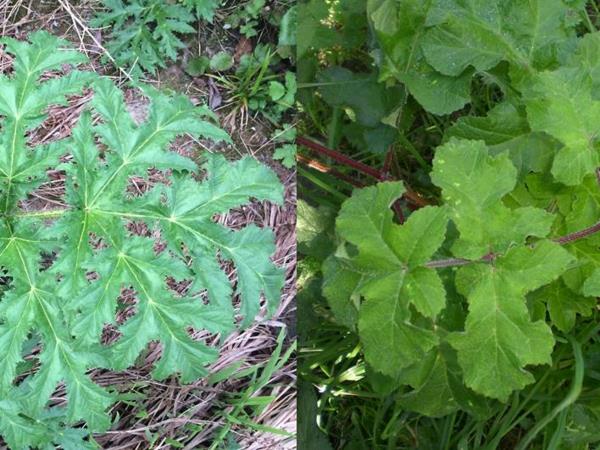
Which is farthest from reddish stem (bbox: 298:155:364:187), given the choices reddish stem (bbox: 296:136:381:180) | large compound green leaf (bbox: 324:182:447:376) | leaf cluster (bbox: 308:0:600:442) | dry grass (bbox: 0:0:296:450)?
large compound green leaf (bbox: 324:182:447:376)

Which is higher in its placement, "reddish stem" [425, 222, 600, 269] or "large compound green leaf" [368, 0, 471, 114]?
"large compound green leaf" [368, 0, 471, 114]

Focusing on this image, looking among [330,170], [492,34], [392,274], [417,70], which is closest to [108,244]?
[392,274]

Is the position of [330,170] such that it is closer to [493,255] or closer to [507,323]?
[493,255]

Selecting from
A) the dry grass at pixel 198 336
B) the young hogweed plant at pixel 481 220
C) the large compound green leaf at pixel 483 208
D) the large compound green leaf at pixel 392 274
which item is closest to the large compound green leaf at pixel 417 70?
the young hogweed plant at pixel 481 220

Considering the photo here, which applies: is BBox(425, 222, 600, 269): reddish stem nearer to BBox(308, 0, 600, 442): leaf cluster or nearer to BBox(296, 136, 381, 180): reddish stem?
BBox(308, 0, 600, 442): leaf cluster

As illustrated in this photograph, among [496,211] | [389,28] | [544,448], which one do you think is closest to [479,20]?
[389,28]

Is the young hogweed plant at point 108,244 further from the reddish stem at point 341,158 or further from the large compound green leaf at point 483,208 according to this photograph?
the large compound green leaf at point 483,208

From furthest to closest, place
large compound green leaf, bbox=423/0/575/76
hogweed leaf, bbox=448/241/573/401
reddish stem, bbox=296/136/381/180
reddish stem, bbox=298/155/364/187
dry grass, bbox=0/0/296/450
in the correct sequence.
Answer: dry grass, bbox=0/0/296/450 → reddish stem, bbox=298/155/364/187 → reddish stem, bbox=296/136/381/180 → large compound green leaf, bbox=423/0/575/76 → hogweed leaf, bbox=448/241/573/401
